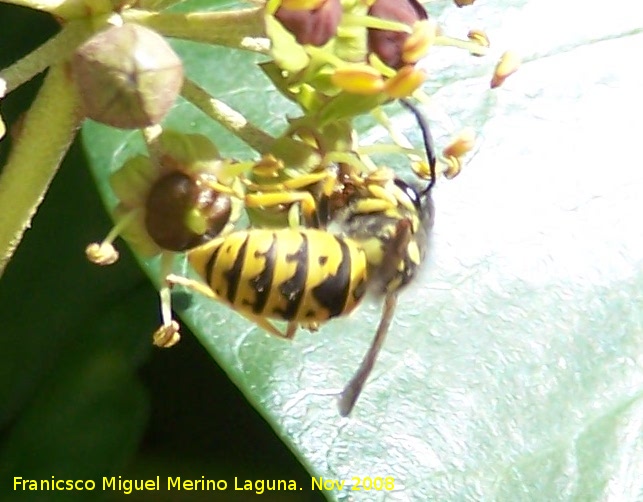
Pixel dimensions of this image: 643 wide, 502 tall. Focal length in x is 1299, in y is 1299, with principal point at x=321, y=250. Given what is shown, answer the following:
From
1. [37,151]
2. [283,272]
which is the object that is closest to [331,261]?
[283,272]

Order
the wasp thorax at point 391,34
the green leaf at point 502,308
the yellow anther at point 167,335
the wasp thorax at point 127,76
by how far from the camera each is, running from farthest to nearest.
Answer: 1. the green leaf at point 502,308
2. the yellow anther at point 167,335
3. the wasp thorax at point 391,34
4. the wasp thorax at point 127,76

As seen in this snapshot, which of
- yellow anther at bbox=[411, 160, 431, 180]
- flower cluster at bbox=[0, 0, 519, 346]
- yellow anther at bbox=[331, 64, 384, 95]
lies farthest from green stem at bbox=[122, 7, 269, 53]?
yellow anther at bbox=[411, 160, 431, 180]

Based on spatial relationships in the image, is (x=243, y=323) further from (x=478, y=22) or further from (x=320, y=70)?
(x=478, y=22)

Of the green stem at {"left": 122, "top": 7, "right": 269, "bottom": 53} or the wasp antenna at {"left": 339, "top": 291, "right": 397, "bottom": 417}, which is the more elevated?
the green stem at {"left": 122, "top": 7, "right": 269, "bottom": 53}

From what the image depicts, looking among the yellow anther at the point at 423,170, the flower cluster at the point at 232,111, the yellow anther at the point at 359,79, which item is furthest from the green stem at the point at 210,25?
the yellow anther at the point at 423,170

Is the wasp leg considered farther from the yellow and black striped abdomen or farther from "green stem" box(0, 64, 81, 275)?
"green stem" box(0, 64, 81, 275)

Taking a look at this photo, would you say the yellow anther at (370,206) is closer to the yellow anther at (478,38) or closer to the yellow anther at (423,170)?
the yellow anther at (423,170)
